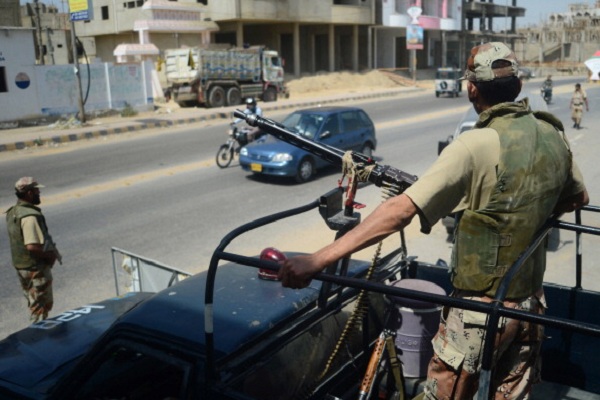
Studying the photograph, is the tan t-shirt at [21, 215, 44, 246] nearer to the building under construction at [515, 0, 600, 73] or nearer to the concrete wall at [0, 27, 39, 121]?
the concrete wall at [0, 27, 39, 121]

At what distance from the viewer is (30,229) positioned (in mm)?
5680

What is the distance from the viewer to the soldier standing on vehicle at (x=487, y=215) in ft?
6.70

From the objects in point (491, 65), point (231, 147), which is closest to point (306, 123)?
point (231, 147)

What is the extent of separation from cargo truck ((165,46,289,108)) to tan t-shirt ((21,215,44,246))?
2338 centimetres

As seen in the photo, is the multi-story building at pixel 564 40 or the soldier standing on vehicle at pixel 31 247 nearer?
the soldier standing on vehicle at pixel 31 247

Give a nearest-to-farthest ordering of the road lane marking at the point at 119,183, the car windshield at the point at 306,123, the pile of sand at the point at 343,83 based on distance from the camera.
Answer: the road lane marking at the point at 119,183, the car windshield at the point at 306,123, the pile of sand at the point at 343,83

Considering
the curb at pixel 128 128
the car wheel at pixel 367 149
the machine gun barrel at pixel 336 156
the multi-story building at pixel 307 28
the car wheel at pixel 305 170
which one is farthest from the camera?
the multi-story building at pixel 307 28

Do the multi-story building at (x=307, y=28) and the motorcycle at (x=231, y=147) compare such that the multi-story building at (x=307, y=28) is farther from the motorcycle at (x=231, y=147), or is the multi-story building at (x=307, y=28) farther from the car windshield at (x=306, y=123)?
the car windshield at (x=306, y=123)

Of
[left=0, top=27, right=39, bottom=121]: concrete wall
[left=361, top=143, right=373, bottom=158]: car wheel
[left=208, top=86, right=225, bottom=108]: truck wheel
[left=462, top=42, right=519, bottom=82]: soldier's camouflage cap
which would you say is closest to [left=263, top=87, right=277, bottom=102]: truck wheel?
[left=208, top=86, right=225, bottom=108]: truck wheel

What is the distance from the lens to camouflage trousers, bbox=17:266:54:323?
5809 mm

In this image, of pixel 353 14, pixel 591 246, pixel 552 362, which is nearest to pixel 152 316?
pixel 552 362

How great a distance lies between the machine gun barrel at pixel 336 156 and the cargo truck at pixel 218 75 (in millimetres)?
25522

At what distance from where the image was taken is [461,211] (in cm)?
224

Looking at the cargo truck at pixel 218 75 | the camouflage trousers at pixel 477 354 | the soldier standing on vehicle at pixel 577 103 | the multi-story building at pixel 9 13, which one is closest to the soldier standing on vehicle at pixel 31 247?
the camouflage trousers at pixel 477 354
